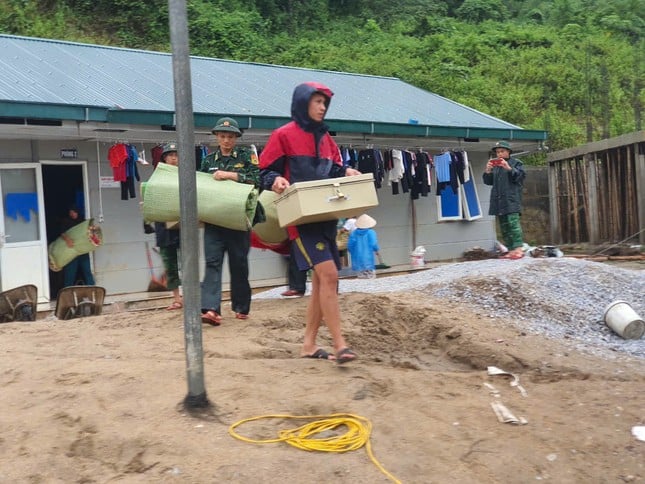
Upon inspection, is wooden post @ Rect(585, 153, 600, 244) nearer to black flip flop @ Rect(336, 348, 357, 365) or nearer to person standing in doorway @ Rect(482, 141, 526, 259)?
person standing in doorway @ Rect(482, 141, 526, 259)

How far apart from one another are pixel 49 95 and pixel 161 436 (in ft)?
23.9

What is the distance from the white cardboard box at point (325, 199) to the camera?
16.2 ft

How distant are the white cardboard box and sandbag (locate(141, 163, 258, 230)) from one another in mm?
1222

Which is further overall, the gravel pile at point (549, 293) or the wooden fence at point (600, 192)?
the wooden fence at point (600, 192)

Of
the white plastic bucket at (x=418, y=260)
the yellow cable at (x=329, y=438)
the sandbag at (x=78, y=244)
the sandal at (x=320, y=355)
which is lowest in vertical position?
the yellow cable at (x=329, y=438)

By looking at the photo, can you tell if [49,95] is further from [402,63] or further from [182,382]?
[402,63]

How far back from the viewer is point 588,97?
23281 mm

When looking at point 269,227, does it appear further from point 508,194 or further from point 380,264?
point 380,264

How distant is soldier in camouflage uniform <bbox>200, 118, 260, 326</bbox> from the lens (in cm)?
642

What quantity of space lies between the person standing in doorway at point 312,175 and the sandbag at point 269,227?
2.18 metres

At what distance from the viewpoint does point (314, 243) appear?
5.14 metres

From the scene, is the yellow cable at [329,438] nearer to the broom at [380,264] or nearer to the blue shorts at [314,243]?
the blue shorts at [314,243]

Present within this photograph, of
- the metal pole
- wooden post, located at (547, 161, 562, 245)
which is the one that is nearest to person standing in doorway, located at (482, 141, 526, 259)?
wooden post, located at (547, 161, 562, 245)

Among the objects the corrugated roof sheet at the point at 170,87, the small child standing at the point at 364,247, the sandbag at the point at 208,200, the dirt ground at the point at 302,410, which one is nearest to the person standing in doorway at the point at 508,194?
the small child standing at the point at 364,247
